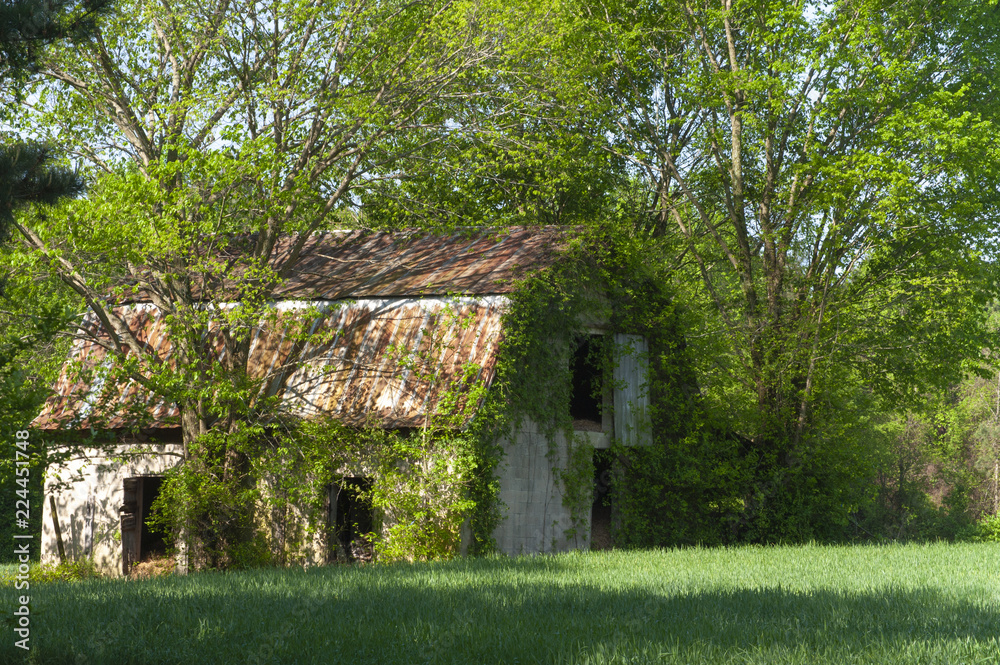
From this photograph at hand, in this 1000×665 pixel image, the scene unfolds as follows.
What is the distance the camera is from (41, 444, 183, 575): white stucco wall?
733 inches

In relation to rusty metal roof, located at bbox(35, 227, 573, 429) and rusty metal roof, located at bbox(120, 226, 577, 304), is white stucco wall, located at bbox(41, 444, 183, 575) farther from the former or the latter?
rusty metal roof, located at bbox(120, 226, 577, 304)

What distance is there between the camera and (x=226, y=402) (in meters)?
16.3

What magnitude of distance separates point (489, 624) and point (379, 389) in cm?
1047

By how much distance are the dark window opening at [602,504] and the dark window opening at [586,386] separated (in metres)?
0.88

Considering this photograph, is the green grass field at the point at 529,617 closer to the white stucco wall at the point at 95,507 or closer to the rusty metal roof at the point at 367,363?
the rusty metal roof at the point at 367,363

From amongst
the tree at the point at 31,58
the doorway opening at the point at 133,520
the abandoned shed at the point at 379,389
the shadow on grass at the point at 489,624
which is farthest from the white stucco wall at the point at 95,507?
the tree at the point at 31,58

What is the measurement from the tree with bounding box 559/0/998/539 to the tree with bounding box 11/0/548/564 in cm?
401

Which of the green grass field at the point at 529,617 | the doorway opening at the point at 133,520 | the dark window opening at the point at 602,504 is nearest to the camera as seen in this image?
the green grass field at the point at 529,617

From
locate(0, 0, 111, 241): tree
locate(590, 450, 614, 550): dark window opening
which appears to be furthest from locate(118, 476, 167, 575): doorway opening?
locate(0, 0, 111, 241): tree

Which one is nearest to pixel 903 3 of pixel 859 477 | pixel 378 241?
pixel 859 477

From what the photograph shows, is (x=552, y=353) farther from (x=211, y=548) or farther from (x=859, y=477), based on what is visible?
(x=859, y=477)

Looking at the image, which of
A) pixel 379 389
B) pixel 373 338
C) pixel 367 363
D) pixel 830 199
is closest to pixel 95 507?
pixel 367 363

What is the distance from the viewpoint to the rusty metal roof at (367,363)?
1644 cm

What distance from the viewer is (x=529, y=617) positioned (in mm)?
7477
